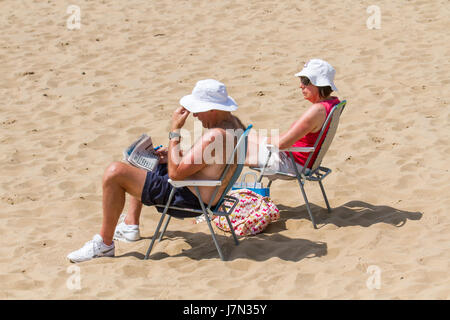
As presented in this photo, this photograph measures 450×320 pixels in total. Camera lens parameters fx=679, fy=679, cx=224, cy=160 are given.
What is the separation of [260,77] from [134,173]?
15.6 ft

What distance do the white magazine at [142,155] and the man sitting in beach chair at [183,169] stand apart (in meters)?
0.05

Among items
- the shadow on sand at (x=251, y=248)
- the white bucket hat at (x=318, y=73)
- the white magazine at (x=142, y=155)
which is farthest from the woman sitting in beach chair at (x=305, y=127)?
the white magazine at (x=142, y=155)

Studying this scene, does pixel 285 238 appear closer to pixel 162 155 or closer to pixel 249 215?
pixel 249 215

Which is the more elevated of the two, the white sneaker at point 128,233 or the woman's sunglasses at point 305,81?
the woman's sunglasses at point 305,81

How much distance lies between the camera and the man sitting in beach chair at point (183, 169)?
4.45 m

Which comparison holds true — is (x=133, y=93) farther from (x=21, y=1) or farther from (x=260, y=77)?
(x=21, y=1)

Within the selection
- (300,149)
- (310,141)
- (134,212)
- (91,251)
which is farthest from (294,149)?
(91,251)

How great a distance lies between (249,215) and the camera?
522 centimetres

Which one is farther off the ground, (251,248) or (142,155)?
(142,155)

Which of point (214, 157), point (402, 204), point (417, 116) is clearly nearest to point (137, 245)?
point (214, 157)

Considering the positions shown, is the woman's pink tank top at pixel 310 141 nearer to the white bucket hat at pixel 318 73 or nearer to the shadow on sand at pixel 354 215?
the white bucket hat at pixel 318 73

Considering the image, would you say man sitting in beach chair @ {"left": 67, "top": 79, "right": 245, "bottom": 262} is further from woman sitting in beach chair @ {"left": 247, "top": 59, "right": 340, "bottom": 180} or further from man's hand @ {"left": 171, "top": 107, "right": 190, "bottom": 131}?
woman sitting in beach chair @ {"left": 247, "top": 59, "right": 340, "bottom": 180}

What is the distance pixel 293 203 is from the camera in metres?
5.86

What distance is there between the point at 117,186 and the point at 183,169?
19.7 inches
